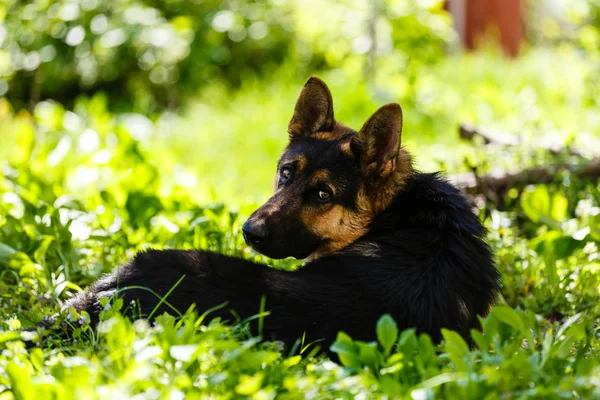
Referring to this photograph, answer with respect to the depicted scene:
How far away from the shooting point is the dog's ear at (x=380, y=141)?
3.76 metres

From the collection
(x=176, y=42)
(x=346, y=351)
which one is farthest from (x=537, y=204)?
(x=176, y=42)

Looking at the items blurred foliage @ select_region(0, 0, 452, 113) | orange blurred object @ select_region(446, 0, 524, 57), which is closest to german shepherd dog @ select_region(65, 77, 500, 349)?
blurred foliage @ select_region(0, 0, 452, 113)

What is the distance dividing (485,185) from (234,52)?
21.0 feet

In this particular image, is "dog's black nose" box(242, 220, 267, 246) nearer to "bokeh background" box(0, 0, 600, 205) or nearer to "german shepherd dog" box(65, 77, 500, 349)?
"german shepherd dog" box(65, 77, 500, 349)

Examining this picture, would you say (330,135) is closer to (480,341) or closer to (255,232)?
(255,232)

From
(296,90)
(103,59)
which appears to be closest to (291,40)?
(296,90)

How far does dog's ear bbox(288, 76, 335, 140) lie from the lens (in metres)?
4.21

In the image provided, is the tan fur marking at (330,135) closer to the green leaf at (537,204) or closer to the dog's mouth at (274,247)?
the dog's mouth at (274,247)

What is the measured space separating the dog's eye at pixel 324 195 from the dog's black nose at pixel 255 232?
13.0 inches

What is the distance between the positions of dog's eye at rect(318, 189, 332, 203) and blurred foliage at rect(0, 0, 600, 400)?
2.95 ft

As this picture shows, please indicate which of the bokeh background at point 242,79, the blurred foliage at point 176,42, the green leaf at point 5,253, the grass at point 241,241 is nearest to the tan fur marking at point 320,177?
the grass at point 241,241

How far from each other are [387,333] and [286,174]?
138 cm

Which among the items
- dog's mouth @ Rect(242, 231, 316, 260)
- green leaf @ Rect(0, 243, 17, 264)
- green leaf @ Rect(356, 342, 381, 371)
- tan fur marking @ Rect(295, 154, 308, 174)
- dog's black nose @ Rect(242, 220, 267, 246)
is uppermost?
tan fur marking @ Rect(295, 154, 308, 174)

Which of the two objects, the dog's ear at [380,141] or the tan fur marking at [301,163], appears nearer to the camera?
the dog's ear at [380,141]
